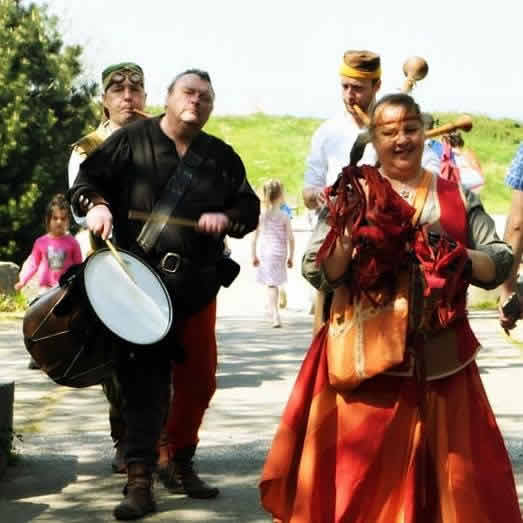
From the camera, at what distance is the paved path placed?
19.6ft

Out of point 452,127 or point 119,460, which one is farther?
point 119,460

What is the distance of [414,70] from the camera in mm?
7363

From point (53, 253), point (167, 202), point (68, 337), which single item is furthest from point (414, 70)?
point (53, 253)

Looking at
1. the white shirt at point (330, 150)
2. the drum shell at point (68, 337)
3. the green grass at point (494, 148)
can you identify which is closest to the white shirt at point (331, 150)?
the white shirt at point (330, 150)

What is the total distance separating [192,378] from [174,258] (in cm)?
58

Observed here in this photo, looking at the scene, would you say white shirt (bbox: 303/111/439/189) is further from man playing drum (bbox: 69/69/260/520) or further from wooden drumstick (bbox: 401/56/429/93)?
man playing drum (bbox: 69/69/260/520)

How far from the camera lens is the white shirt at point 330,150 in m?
7.32

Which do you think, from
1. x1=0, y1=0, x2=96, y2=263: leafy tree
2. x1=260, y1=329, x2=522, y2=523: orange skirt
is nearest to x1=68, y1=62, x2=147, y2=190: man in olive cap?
x1=260, y1=329, x2=522, y2=523: orange skirt

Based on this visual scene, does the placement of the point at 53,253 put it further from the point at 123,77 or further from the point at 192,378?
the point at 192,378

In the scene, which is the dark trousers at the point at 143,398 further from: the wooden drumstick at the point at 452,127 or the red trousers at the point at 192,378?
the wooden drumstick at the point at 452,127

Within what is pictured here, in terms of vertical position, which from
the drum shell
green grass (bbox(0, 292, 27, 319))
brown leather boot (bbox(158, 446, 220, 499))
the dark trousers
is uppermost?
the drum shell

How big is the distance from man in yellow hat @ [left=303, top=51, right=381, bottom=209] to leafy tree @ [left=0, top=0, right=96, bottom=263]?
13.4 m

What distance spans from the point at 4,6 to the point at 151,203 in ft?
58.9

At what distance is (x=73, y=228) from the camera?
69.2 feet
